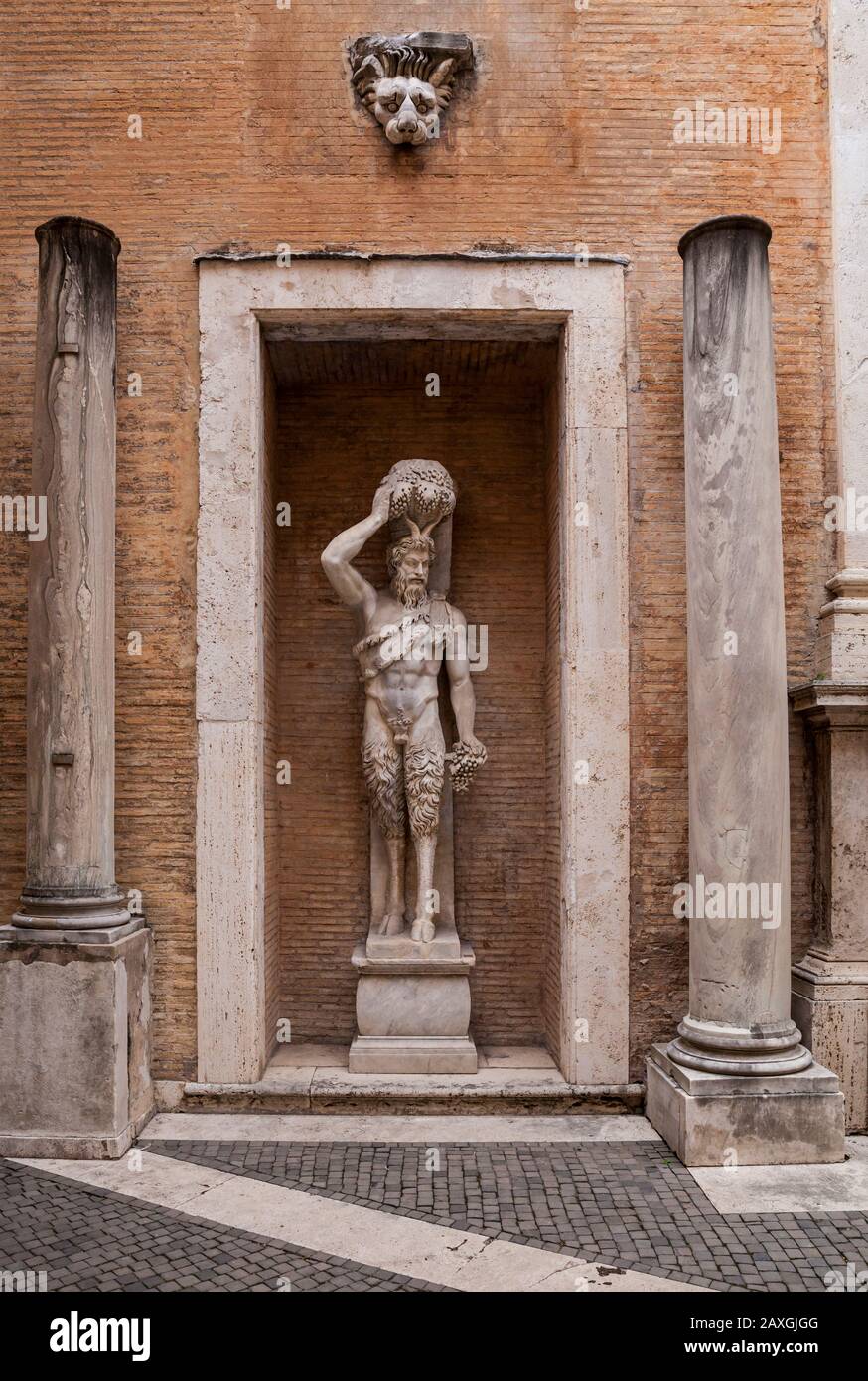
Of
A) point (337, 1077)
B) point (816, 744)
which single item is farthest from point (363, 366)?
point (337, 1077)

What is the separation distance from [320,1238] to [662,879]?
2.64 m

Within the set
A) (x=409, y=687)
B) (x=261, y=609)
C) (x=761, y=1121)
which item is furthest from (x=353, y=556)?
(x=761, y=1121)

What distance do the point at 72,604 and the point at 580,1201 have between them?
3.64 m

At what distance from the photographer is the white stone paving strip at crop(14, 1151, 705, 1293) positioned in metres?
3.98

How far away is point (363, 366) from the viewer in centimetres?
689

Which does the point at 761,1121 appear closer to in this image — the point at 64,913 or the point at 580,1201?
the point at 580,1201

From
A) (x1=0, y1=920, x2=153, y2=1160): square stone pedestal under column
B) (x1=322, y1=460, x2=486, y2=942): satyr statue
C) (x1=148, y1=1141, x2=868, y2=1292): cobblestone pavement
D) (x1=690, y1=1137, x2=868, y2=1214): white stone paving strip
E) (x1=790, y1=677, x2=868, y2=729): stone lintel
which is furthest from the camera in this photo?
(x1=322, y1=460, x2=486, y2=942): satyr statue

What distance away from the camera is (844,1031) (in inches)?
224

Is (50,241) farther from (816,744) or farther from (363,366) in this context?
(816,744)

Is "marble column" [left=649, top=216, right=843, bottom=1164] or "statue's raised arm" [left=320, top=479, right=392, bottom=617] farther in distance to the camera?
"statue's raised arm" [left=320, top=479, right=392, bottom=617]

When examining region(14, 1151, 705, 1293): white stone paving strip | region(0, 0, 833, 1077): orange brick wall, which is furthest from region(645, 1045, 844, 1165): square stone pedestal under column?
region(0, 0, 833, 1077): orange brick wall

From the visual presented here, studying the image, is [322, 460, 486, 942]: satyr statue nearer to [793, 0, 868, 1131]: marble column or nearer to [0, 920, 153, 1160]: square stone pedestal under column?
[0, 920, 153, 1160]: square stone pedestal under column

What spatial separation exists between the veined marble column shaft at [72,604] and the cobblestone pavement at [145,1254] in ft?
4.33

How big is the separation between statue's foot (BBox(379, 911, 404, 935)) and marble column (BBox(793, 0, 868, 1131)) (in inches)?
87.2
